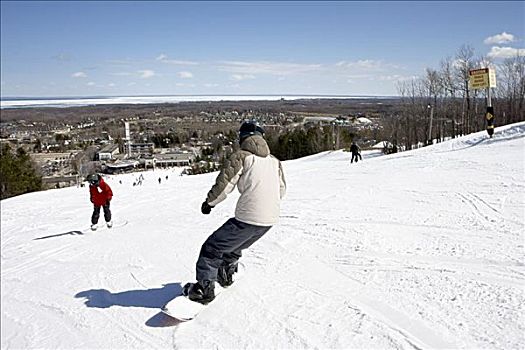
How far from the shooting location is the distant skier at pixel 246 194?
3710 millimetres

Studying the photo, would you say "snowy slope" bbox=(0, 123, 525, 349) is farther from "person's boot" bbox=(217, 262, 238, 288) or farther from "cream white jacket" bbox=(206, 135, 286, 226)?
"cream white jacket" bbox=(206, 135, 286, 226)

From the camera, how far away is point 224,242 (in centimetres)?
384

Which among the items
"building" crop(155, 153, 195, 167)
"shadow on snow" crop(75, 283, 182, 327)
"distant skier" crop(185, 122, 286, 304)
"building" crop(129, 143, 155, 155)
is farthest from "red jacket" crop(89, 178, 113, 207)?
"building" crop(129, 143, 155, 155)

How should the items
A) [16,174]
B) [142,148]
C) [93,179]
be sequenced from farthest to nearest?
1. [142,148]
2. [16,174]
3. [93,179]

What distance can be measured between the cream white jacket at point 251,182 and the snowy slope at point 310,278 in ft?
3.05

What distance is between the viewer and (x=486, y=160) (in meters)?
14.0

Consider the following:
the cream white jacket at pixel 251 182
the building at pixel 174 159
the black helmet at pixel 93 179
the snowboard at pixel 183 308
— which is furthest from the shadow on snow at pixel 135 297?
the building at pixel 174 159

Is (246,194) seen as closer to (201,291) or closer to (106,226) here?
(201,291)

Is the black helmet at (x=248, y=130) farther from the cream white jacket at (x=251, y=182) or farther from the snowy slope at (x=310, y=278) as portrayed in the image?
the snowy slope at (x=310, y=278)

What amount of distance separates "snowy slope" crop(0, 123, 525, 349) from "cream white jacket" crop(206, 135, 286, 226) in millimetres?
931

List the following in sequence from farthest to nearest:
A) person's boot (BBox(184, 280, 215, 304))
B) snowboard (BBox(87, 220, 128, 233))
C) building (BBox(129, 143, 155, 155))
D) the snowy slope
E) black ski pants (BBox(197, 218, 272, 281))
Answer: building (BBox(129, 143, 155, 155)), snowboard (BBox(87, 220, 128, 233)), person's boot (BBox(184, 280, 215, 304)), black ski pants (BBox(197, 218, 272, 281)), the snowy slope

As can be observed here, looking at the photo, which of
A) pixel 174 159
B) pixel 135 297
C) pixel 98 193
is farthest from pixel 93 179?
pixel 174 159

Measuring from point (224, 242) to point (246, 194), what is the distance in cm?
49

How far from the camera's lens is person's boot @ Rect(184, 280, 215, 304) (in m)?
4.01
